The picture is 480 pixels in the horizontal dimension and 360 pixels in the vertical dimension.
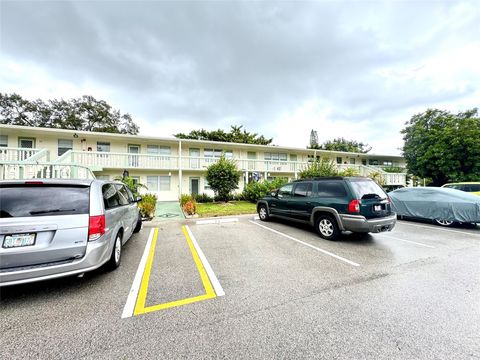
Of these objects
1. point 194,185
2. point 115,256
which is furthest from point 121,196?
point 194,185

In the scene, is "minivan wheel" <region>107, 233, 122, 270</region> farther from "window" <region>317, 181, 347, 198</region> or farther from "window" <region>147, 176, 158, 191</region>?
"window" <region>147, 176, 158, 191</region>

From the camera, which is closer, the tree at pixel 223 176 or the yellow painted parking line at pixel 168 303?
the yellow painted parking line at pixel 168 303

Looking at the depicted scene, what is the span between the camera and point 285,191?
739cm

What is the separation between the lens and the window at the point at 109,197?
3.51 meters

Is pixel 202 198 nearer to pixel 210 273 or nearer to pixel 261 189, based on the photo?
pixel 261 189

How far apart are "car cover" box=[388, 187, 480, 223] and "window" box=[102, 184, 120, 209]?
8.17m

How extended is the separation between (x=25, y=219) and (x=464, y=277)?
7186 mm

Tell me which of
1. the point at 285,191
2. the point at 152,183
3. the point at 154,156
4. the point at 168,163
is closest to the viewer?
the point at 285,191

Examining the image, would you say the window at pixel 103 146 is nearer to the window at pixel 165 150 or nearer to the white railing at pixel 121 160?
the white railing at pixel 121 160

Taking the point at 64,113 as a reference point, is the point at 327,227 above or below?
below

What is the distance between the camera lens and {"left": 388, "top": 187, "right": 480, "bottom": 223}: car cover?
696cm

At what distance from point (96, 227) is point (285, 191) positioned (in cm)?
605

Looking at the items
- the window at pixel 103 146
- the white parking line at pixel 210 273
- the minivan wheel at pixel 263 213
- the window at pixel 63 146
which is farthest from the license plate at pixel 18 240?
the window at pixel 63 146

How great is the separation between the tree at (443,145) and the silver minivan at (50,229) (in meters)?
24.0
